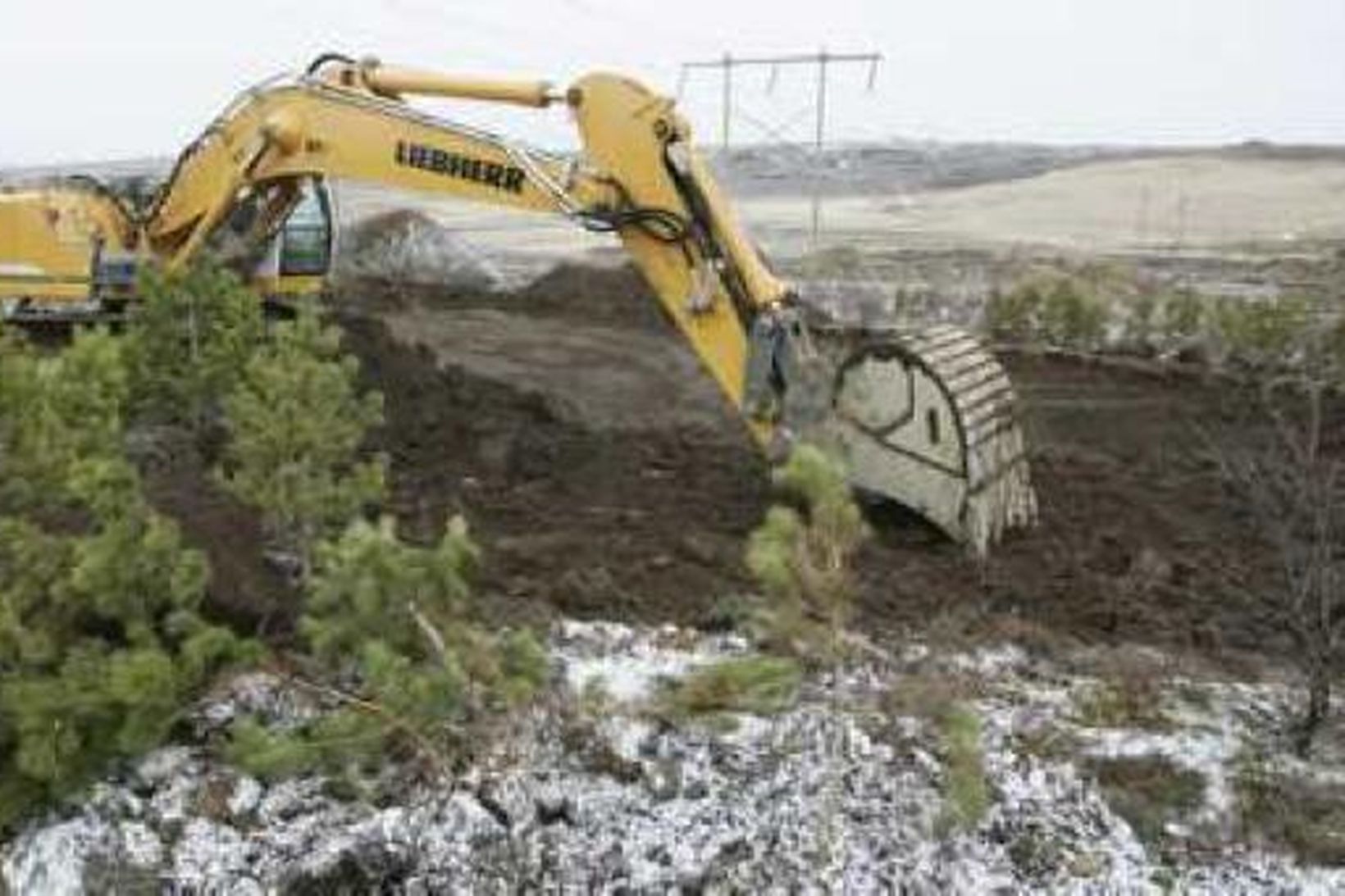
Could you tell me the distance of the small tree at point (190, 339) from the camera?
33.6 ft

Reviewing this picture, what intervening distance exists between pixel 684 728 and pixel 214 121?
268 inches

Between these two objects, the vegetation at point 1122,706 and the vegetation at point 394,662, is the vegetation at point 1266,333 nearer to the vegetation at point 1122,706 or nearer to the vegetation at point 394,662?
the vegetation at point 1122,706

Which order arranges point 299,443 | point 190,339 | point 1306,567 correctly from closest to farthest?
point 299,443 → point 1306,567 → point 190,339

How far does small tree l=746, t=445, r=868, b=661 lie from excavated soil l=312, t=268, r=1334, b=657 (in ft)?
5.44

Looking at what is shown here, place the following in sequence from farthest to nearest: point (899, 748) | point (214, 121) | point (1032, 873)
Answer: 1. point (214, 121)
2. point (899, 748)
3. point (1032, 873)

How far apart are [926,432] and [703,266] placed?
1.39 metres

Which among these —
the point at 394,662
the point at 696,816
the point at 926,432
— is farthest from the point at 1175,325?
the point at 394,662

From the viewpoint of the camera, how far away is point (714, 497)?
1080 cm

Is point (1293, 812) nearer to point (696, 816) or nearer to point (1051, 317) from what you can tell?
point (696, 816)

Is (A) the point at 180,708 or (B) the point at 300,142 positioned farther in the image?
(B) the point at 300,142

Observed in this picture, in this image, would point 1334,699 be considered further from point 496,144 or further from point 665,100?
point 496,144

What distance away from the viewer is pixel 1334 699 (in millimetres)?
7969

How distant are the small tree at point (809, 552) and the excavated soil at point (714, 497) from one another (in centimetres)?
166

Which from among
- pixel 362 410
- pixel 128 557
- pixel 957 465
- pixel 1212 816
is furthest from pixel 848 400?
pixel 128 557
